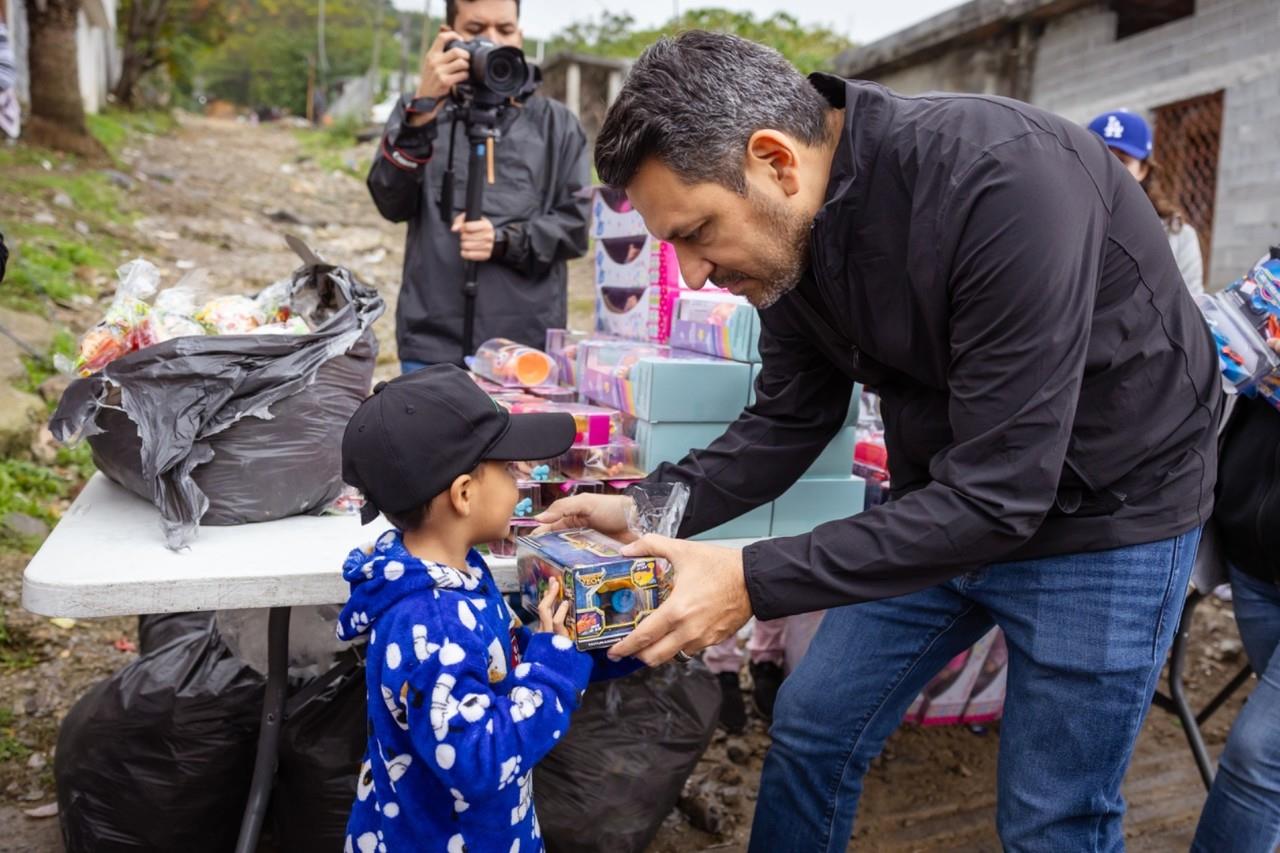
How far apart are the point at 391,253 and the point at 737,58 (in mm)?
9877

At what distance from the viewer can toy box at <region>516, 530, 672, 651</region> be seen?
57.4 inches

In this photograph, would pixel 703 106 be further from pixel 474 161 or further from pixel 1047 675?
pixel 474 161

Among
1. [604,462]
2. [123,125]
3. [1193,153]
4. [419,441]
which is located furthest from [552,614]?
[123,125]

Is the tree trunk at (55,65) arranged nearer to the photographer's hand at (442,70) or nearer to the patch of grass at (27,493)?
the patch of grass at (27,493)

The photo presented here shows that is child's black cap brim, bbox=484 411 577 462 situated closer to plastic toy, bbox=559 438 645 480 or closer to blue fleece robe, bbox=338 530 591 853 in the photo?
blue fleece robe, bbox=338 530 591 853

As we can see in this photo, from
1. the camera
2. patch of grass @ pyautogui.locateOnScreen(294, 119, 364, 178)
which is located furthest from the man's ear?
patch of grass @ pyautogui.locateOnScreen(294, 119, 364, 178)

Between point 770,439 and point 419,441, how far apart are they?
0.74 m

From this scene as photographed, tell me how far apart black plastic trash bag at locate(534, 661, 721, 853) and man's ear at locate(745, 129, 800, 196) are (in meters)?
1.21

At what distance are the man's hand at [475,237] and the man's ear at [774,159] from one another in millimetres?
1554

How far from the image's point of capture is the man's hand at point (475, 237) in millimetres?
2881

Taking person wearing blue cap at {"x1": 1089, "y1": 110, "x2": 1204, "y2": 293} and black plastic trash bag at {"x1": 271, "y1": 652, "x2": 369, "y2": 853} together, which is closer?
black plastic trash bag at {"x1": 271, "y1": 652, "x2": 369, "y2": 853}

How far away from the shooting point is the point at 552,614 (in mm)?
1509

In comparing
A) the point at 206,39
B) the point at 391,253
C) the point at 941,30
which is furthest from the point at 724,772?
the point at 206,39

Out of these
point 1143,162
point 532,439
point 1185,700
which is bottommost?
point 1185,700
